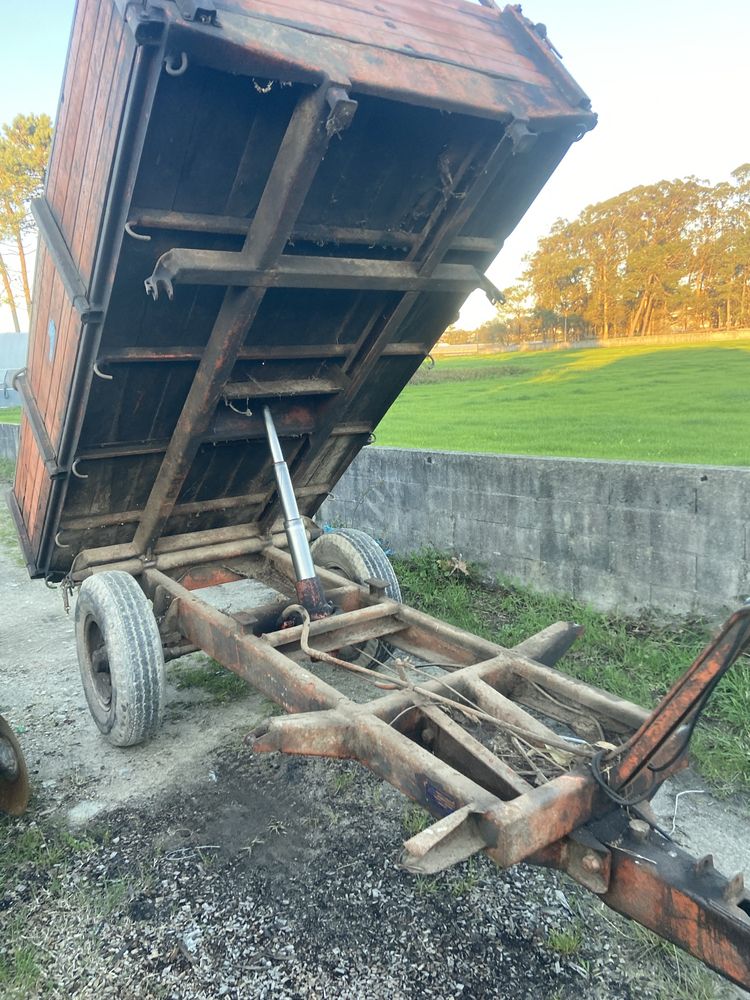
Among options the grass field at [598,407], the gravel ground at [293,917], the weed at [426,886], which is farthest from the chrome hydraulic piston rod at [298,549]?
the grass field at [598,407]

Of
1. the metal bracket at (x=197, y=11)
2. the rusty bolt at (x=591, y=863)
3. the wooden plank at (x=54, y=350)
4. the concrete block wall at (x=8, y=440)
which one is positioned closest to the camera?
the rusty bolt at (x=591, y=863)

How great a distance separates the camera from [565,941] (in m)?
2.79

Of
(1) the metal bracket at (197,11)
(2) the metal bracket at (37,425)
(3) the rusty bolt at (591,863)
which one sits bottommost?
(3) the rusty bolt at (591,863)

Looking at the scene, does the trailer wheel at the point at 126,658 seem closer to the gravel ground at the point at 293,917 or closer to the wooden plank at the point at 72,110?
the gravel ground at the point at 293,917

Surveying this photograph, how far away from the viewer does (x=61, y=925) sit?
9.74 ft

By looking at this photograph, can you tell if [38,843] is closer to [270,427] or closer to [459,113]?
[270,427]

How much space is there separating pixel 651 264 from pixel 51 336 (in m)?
26.1

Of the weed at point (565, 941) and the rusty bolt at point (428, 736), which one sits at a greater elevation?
the rusty bolt at point (428, 736)

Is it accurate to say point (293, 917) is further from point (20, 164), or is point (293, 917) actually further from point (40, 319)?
point (20, 164)

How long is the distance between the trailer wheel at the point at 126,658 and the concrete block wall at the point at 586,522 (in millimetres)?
3430

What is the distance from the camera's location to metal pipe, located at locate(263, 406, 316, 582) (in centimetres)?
429

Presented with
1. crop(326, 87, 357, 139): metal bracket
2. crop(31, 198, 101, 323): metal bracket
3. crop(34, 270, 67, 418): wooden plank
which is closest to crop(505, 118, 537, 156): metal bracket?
crop(326, 87, 357, 139): metal bracket

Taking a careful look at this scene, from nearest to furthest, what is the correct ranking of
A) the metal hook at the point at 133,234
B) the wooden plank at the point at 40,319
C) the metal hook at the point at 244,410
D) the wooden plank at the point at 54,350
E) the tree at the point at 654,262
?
the metal hook at the point at 133,234, the wooden plank at the point at 54,350, the wooden plank at the point at 40,319, the metal hook at the point at 244,410, the tree at the point at 654,262

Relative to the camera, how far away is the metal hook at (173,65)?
243 centimetres
